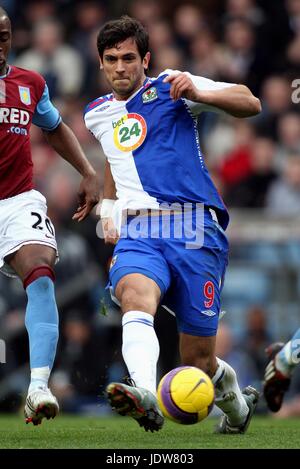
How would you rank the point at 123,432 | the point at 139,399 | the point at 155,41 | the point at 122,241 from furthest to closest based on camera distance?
1. the point at 155,41
2. the point at 123,432
3. the point at 122,241
4. the point at 139,399

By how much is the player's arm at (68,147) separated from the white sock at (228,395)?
129 cm

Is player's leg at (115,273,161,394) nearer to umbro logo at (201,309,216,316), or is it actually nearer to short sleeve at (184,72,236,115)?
umbro logo at (201,309,216,316)

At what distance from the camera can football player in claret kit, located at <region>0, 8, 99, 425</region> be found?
6.78 meters

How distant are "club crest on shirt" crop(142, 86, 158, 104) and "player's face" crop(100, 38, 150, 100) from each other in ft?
0.28

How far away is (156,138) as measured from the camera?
22.4ft

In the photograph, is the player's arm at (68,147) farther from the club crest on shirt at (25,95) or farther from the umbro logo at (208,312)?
the umbro logo at (208,312)

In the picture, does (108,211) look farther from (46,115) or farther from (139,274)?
(46,115)

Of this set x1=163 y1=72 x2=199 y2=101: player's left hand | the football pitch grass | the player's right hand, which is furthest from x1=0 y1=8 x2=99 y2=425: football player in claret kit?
x1=163 y1=72 x2=199 y2=101: player's left hand

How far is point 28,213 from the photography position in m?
7.05

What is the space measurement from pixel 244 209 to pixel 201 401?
632 centimetres

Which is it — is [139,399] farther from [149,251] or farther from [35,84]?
[35,84]
